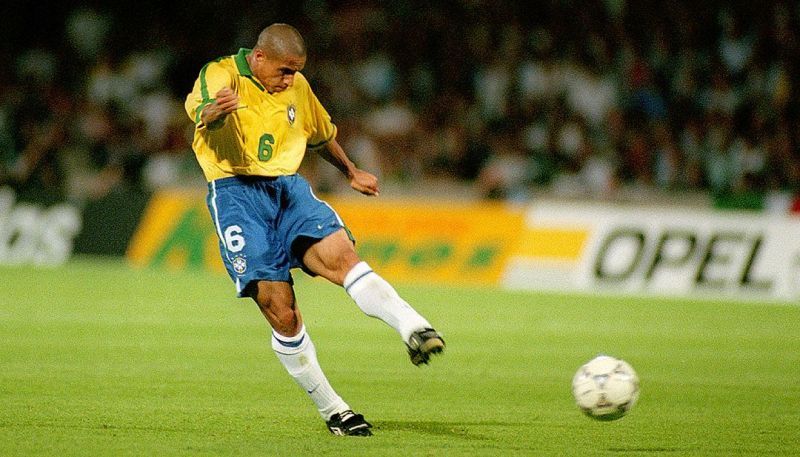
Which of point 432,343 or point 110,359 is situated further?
point 110,359

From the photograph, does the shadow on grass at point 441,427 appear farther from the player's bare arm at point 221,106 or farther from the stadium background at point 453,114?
the stadium background at point 453,114

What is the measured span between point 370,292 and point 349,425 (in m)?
0.77

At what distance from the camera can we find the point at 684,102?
20.1m

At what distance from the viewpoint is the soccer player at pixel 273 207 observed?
6859mm

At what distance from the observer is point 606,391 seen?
266 inches

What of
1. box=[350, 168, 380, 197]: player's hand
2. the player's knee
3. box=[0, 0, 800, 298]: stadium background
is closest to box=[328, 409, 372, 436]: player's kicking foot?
the player's knee

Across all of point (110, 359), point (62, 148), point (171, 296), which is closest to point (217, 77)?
point (110, 359)

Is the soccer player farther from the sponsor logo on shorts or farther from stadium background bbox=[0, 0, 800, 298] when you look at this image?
stadium background bbox=[0, 0, 800, 298]

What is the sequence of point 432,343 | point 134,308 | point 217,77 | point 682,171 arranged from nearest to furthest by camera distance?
1. point 432,343
2. point 217,77
3. point 134,308
4. point 682,171

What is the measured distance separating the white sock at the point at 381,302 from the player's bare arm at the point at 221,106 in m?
1.04

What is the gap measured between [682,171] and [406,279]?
4.54 metres

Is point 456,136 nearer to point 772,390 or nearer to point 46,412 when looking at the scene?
point 772,390

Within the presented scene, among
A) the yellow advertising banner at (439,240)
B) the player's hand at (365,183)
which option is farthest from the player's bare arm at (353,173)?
the yellow advertising banner at (439,240)

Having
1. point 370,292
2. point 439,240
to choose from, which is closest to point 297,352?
point 370,292
